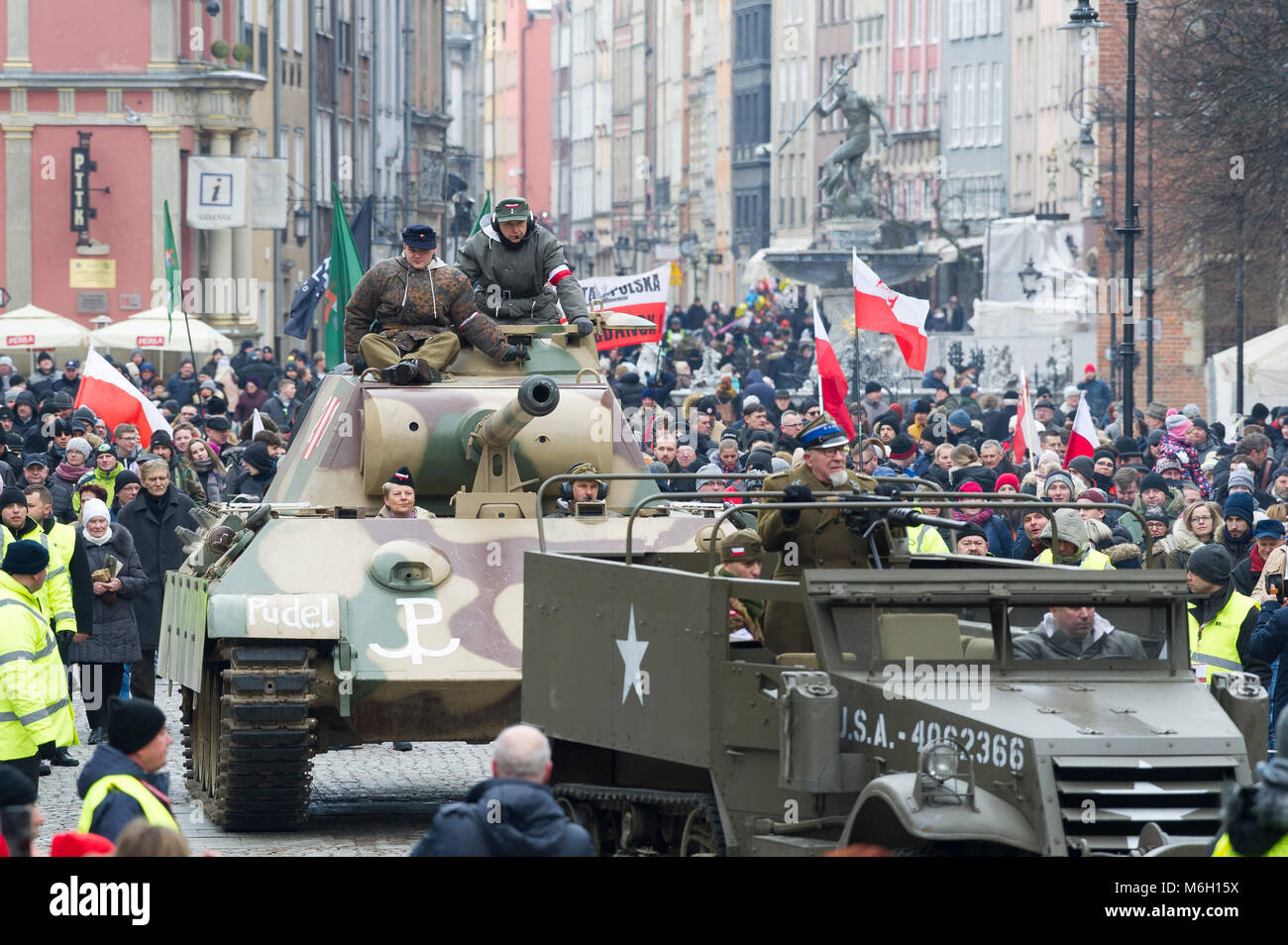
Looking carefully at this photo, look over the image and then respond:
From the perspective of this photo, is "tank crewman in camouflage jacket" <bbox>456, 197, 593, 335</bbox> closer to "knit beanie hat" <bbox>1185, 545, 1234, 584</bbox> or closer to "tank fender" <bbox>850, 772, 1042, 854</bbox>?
"knit beanie hat" <bbox>1185, 545, 1234, 584</bbox>

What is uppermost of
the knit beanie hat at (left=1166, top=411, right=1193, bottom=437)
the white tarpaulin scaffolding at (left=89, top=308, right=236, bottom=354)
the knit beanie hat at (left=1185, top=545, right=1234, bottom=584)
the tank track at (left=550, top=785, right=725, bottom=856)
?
the white tarpaulin scaffolding at (left=89, top=308, right=236, bottom=354)

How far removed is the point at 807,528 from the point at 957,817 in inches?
96.3

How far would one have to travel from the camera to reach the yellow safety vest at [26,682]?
38.3 feet

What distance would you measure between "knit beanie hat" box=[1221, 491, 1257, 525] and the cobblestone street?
179 inches

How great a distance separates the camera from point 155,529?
17047 millimetres

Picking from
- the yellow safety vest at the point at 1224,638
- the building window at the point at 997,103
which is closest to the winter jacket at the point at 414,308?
the yellow safety vest at the point at 1224,638

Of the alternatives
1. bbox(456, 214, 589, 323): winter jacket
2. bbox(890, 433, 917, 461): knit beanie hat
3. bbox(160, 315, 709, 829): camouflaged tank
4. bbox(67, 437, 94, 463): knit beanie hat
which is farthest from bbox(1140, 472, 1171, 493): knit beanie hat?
bbox(67, 437, 94, 463): knit beanie hat

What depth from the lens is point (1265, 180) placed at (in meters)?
34.1

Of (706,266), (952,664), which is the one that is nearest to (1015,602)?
(952,664)

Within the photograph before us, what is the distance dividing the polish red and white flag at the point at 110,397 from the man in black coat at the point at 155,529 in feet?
18.2

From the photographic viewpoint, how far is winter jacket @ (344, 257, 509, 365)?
1489cm

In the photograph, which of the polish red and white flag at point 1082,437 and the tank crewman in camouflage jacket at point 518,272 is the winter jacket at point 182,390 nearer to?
the polish red and white flag at point 1082,437

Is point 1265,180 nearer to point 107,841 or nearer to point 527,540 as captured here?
point 527,540

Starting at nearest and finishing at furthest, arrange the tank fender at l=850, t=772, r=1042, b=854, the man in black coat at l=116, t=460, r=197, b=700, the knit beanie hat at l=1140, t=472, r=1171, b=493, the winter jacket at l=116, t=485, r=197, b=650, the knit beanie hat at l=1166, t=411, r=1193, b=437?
the tank fender at l=850, t=772, r=1042, b=854 < the man in black coat at l=116, t=460, r=197, b=700 < the winter jacket at l=116, t=485, r=197, b=650 < the knit beanie hat at l=1140, t=472, r=1171, b=493 < the knit beanie hat at l=1166, t=411, r=1193, b=437
